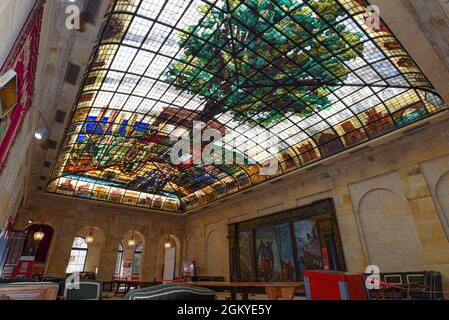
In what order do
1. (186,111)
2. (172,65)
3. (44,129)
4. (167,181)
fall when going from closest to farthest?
1. (44,129)
2. (172,65)
3. (186,111)
4. (167,181)

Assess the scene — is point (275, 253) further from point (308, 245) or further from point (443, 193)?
point (443, 193)

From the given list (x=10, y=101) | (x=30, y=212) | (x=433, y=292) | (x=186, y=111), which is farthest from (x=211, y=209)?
(x=10, y=101)

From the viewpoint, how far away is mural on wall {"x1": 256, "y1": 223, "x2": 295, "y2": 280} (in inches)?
579

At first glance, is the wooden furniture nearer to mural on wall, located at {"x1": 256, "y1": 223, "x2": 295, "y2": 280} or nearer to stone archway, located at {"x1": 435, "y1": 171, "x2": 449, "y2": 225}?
stone archway, located at {"x1": 435, "y1": 171, "x2": 449, "y2": 225}

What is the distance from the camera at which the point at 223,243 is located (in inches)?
771

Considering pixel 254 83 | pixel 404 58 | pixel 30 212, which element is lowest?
pixel 30 212

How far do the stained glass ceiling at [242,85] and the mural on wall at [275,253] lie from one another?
3.53 meters

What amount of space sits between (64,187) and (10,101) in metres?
18.6

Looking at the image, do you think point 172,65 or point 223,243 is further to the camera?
point 223,243

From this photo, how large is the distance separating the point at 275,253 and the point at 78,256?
65.0 ft

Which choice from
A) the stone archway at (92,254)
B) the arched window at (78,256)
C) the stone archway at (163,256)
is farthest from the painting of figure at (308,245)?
the arched window at (78,256)

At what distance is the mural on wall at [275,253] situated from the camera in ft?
48.3

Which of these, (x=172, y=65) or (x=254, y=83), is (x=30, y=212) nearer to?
(x=172, y=65)

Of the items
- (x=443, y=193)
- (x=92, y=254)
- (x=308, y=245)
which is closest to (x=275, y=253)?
(x=308, y=245)
